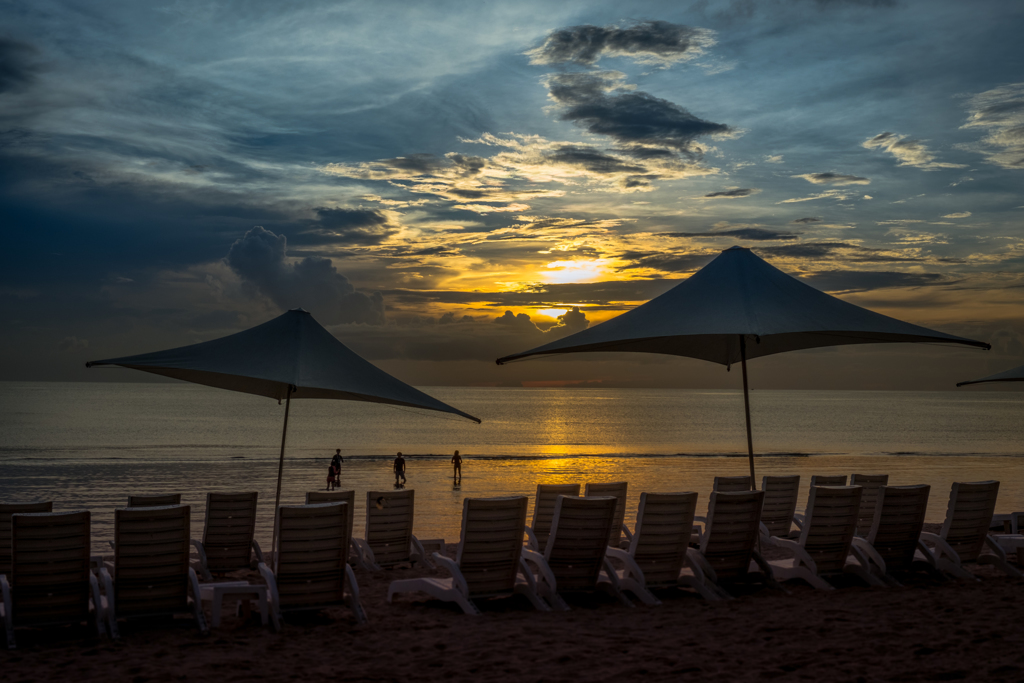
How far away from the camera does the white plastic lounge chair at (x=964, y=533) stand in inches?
279

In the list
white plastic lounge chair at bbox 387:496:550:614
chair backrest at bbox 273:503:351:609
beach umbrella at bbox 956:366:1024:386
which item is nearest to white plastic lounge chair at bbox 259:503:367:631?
chair backrest at bbox 273:503:351:609

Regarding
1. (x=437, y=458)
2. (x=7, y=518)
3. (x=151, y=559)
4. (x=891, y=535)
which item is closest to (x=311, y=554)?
(x=151, y=559)

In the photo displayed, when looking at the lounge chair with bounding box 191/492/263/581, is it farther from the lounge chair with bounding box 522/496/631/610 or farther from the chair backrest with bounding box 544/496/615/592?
the chair backrest with bounding box 544/496/615/592

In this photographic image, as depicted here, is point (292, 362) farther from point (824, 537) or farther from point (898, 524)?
point (898, 524)

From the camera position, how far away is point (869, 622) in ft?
17.7

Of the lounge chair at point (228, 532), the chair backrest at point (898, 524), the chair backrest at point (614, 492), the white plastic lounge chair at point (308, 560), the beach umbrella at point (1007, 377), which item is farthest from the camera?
the beach umbrella at point (1007, 377)

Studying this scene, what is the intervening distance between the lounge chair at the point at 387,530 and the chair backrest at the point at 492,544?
2.49 meters

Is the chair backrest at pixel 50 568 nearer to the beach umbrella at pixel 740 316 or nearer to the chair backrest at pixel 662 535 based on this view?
the beach umbrella at pixel 740 316

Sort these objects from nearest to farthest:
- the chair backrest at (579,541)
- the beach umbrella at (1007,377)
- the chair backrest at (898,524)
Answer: the chair backrest at (579,541) < the chair backrest at (898,524) < the beach umbrella at (1007,377)

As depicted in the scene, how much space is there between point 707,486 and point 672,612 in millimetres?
25175

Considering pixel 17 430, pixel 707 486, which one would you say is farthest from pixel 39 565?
pixel 17 430

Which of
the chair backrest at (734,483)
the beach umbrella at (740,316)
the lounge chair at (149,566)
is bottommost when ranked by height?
the lounge chair at (149,566)

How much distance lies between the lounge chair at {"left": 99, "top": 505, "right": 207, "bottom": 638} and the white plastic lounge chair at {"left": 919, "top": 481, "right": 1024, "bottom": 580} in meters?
6.20

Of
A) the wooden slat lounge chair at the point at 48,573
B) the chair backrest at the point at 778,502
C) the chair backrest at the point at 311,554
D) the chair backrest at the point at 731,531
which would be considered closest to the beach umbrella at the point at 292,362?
the chair backrest at the point at 311,554
